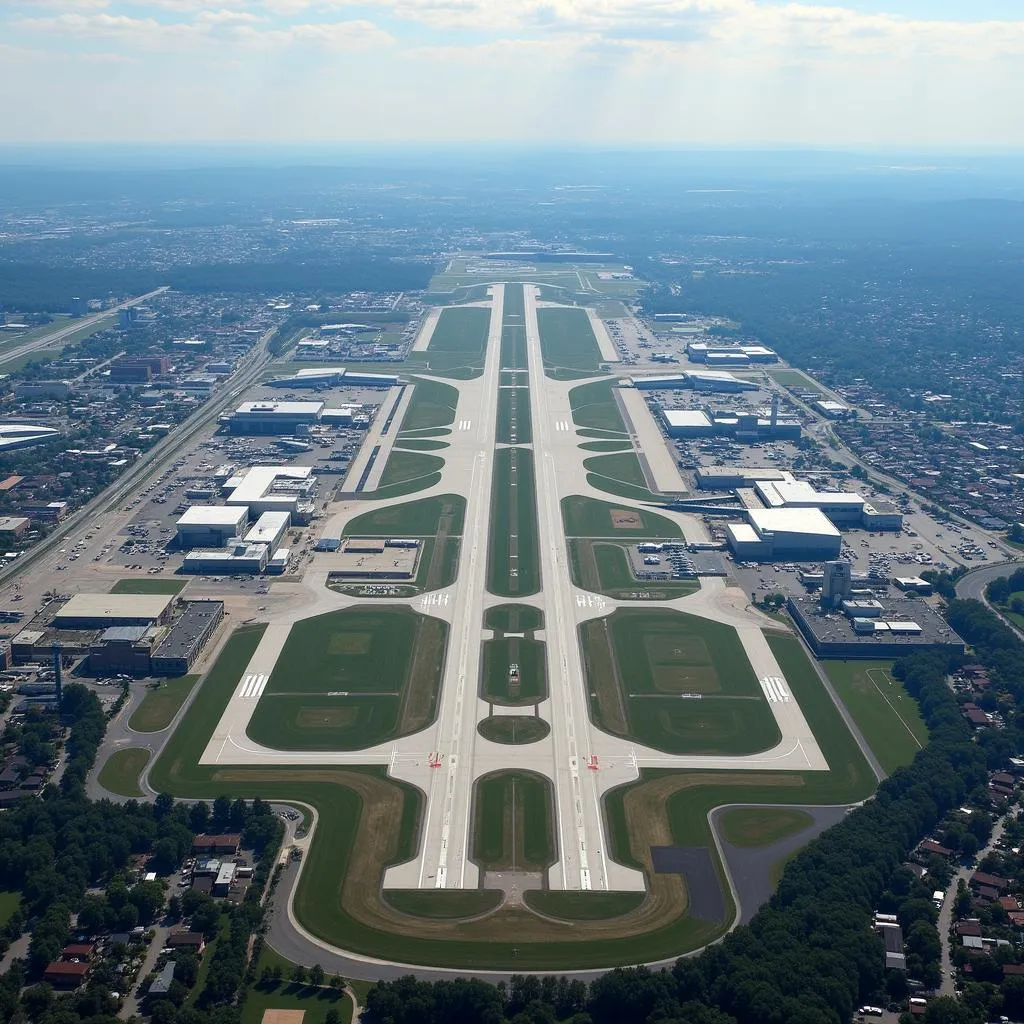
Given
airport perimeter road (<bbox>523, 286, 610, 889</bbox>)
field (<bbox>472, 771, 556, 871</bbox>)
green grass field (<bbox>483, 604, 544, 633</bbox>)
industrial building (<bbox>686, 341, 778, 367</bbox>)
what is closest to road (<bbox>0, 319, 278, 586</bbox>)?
green grass field (<bbox>483, 604, 544, 633</bbox>)

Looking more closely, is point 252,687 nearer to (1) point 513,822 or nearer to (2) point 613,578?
(1) point 513,822

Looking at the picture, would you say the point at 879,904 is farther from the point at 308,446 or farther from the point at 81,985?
the point at 308,446

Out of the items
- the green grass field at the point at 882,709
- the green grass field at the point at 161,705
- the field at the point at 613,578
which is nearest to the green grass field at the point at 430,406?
the field at the point at 613,578

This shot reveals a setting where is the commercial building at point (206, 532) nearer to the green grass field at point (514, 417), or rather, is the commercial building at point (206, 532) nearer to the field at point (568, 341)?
the green grass field at point (514, 417)

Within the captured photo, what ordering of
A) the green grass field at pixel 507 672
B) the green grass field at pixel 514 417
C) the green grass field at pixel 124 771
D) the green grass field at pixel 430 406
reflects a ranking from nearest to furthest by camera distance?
1. the green grass field at pixel 124 771
2. the green grass field at pixel 507 672
3. the green grass field at pixel 514 417
4. the green grass field at pixel 430 406

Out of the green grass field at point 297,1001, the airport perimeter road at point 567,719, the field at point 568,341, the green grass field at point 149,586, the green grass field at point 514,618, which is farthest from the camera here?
the field at point 568,341

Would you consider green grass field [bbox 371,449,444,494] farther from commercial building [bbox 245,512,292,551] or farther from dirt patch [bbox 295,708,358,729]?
dirt patch [bbox 295,708,358,729]

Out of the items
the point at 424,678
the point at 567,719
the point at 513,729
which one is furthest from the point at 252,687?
the point at 567,719
